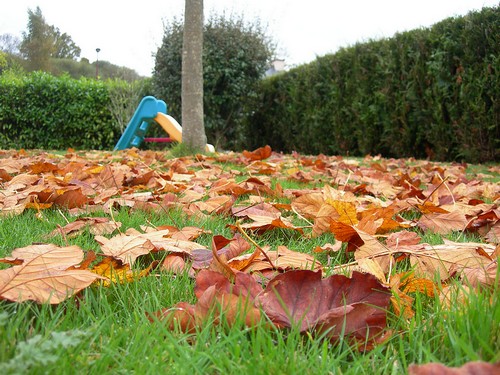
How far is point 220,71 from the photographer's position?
37.2 feet

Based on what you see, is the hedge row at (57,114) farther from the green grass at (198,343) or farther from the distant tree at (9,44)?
the distant tree at (9,44)

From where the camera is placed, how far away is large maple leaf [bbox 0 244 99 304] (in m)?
0.87

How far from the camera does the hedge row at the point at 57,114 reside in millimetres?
11883

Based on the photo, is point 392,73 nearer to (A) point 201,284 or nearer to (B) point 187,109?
(B) point 187,109

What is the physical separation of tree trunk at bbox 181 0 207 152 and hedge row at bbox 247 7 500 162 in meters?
3.51

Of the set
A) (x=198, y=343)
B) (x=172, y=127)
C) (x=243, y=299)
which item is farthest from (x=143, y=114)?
(x=198, y=343)

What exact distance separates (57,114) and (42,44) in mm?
39319

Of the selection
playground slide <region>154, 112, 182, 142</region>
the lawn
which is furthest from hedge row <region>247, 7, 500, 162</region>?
the lawn

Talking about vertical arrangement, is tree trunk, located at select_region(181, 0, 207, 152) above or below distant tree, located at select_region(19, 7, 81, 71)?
below

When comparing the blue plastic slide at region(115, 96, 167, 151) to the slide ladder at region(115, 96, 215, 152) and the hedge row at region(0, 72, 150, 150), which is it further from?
the hedge row at region(0, 72, 150, 150)

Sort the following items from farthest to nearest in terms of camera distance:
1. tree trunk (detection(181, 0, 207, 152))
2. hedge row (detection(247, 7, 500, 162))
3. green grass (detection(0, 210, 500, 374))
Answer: hedge row (detection(247, 7, 500, 162)) < tree trunk (detection(181, 0, 207, 152)) < green grass (detection(0, 210, 500, 374))

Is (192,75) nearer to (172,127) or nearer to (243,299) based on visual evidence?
(172,127)

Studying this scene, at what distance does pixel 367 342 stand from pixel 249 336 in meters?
0.20

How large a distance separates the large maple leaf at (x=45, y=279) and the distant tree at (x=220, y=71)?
1039 cm
